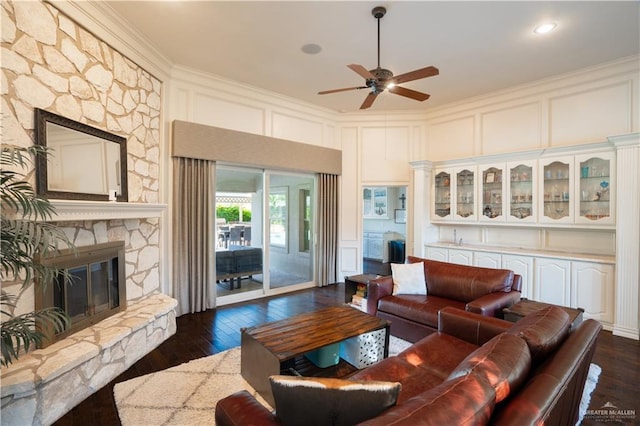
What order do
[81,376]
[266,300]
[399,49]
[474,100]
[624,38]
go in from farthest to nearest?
1. [474,100]
2. [266,300]
3. [399,49]
4. [624,38]
5. [81,376]

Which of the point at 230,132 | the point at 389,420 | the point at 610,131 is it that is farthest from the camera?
the point at 230,132

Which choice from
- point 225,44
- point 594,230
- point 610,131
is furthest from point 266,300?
point 610,131

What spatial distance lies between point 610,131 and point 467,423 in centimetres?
496

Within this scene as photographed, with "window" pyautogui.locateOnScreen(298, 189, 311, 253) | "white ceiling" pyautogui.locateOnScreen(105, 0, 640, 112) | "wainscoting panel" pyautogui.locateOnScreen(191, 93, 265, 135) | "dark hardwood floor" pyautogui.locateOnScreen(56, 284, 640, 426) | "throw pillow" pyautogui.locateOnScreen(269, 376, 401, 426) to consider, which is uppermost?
"white ceiling" pyautogui.locateOnScreen(105, 0, 640, 112)

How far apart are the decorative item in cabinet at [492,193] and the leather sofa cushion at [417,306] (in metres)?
2.23

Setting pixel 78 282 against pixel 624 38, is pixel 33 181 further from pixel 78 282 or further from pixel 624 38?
pixel 624 38

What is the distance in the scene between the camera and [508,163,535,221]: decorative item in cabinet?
4.57 meters

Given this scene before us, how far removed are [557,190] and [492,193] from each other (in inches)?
33.7

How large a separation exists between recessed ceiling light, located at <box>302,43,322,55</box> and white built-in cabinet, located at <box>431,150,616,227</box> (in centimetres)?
315

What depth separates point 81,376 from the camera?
7.71ft

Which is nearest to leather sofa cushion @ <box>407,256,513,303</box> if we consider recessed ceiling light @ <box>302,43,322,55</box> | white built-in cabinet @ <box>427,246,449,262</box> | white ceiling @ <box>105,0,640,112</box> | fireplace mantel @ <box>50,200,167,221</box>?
white built-in cabinet @ <box>427,246,449,262</box>

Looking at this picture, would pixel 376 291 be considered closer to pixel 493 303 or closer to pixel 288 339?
pixel 493 303

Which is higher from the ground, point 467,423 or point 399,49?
point 399,49

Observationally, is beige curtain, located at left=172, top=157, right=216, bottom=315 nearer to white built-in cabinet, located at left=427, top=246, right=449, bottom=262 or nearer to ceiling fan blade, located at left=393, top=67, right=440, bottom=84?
ceiling fan blade, located at left=393, top=67, right=440, bottom=84
